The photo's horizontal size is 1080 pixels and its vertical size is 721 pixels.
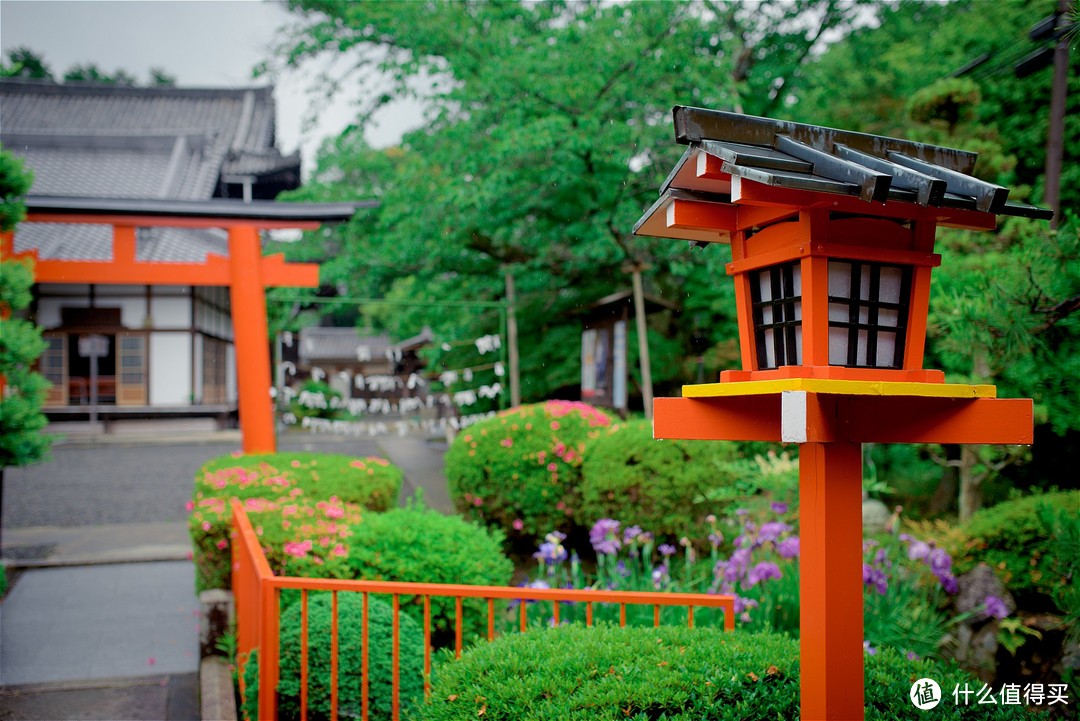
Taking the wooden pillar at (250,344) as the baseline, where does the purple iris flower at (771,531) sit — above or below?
below

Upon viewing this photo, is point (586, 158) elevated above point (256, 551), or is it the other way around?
point (586, 158)

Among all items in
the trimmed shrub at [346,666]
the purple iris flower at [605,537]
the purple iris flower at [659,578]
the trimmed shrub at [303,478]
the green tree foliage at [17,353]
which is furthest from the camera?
the trimmed shrub at [303,478]

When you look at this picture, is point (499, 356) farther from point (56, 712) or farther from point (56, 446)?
point (56, 446)

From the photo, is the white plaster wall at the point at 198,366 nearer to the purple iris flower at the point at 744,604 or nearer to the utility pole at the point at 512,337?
the utility pole at the point at 512,337

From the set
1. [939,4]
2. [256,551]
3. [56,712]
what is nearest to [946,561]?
[256,551]

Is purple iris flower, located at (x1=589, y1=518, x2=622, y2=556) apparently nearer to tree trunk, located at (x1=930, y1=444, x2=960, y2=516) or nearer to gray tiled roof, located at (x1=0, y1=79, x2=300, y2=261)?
tree trunk, located at (x1=930, y1=444, x2=960, y2=516)

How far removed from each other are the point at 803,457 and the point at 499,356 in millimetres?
8715

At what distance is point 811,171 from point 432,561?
9.21 feet

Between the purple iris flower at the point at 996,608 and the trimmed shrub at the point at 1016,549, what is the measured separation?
18 cm

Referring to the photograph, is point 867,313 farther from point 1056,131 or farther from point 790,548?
point 1056,131

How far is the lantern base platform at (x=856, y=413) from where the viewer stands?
1.92 m

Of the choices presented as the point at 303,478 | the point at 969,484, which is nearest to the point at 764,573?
the point at 969,484

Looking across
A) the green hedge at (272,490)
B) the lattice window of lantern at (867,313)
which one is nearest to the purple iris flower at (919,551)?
the lattice window of lantern at (867,313)

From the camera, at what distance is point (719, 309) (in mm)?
9227
